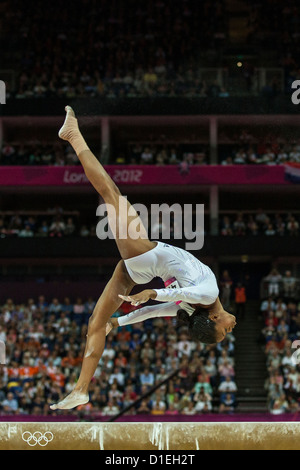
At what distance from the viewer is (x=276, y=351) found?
69.9 feet

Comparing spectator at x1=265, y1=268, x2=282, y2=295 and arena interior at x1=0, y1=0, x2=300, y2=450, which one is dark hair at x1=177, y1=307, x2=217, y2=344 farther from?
spectator at x1=265, y1=268, x2=282, y2=295

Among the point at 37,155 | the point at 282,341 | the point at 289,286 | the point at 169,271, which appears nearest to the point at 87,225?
the point at 37,155

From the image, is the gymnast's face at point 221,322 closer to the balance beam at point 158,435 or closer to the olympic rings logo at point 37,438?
the balance beam at point 158,435

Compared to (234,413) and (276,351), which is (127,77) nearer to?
(276,351)

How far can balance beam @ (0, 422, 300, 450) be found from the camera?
854cm

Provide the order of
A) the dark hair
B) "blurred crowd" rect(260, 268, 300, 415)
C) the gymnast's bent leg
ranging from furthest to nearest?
"blurred crowd" rect(260, 268, 300, 415), the gymnast's bent leg, the dark hair

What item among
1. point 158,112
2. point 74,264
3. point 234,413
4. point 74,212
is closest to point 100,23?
point 158,112

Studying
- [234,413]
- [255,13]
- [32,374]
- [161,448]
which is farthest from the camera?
[255,13]

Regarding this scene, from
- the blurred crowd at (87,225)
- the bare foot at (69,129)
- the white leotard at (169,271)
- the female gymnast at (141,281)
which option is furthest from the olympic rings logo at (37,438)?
the blurred crowd at (87,225)

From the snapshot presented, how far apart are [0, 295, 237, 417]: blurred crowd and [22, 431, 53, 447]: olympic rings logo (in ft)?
30.8

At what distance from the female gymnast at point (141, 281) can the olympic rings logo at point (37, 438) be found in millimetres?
750

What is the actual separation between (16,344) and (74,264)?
6.92m

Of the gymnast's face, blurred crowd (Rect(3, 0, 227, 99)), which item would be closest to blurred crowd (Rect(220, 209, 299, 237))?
blurred crowd (Rect(3, 0, 227, 99))

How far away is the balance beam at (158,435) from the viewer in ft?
28.0
